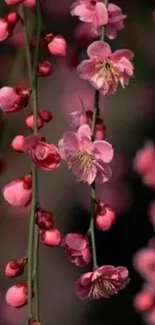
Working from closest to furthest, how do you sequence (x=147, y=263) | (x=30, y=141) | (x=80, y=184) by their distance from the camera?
1. (x=30, y=141)
2. (x=147, y=263)
3. (x=80, y=184)

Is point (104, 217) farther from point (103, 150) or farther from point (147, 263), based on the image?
point (147, 263)

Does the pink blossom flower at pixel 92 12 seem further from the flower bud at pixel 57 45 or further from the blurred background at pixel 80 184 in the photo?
the blurred background at pixel 80 184

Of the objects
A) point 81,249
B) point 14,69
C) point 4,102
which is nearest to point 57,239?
point 81,249

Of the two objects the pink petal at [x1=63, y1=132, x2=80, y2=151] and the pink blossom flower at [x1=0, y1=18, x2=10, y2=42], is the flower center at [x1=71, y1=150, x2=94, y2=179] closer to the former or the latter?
the pink petal at [x1=63, y1=132, x2=80, y2=151]

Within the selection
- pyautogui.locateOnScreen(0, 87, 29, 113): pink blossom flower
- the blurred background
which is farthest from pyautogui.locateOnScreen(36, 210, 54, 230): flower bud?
the blurred background

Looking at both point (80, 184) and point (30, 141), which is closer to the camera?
point (30, 141)

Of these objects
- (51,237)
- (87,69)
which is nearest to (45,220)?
(51,237)

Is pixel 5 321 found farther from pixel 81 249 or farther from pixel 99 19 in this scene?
pixel 99 19
